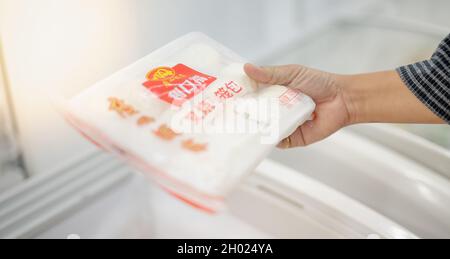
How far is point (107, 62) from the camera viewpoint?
79 centimetres

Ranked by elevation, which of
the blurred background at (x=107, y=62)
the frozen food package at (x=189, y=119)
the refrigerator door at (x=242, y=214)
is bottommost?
the refrigerator door at (x=242, y=214)

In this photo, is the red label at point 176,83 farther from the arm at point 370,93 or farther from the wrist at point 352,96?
the wrist at point 352,96

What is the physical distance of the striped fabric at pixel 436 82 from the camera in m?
0.64

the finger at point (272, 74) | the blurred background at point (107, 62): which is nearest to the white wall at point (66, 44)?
the blurred background at point (107, 62)

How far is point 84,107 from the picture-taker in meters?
0.55

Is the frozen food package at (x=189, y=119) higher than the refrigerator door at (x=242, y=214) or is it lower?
higher

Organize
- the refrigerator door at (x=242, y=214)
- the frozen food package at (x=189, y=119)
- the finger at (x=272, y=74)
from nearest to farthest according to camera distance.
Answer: the frozen food package at (x=189, y=119) → the finger at (x=272, y=74) → the refrigerator door at (x=242, y=214)

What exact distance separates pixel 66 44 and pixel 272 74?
0.30 m

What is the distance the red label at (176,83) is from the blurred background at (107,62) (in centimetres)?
19

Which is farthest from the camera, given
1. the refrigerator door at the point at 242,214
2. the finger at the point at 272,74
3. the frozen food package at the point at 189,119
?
the refrigerator door at the point at 242,214

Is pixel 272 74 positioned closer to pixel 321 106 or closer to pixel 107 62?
pixel 321 106

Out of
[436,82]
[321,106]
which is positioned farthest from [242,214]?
[436,82]

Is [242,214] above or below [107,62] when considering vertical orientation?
below

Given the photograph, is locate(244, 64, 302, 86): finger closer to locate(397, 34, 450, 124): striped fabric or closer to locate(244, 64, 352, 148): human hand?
locate(244, 64, 352, 148): human hand
